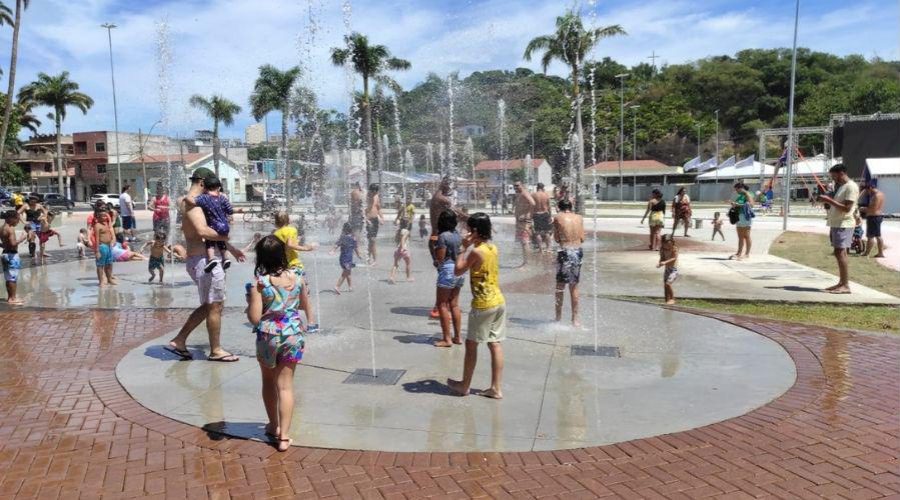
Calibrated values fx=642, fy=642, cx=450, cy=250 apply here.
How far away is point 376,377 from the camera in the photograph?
5.33m

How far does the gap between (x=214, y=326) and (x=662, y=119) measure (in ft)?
259

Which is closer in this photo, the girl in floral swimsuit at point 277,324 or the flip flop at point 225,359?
the girl in floral swimsuit at point 277,324

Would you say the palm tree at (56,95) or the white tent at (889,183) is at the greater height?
the palm tree at (56,95)

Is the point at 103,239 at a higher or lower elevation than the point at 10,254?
higher

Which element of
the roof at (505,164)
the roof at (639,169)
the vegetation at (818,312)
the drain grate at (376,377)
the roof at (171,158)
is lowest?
the drain grate at (376,377)

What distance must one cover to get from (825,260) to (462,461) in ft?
38.7

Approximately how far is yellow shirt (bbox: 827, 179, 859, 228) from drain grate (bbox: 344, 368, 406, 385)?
6.78 m

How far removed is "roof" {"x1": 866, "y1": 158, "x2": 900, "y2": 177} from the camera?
29.5 metres

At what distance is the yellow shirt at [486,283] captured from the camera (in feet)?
15.3

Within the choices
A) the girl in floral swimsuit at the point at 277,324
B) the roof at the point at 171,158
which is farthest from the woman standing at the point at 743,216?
the roof at the point at 171,158

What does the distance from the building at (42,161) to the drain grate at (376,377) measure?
3397 inches

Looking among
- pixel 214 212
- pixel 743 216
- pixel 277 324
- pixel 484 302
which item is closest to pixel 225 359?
pixel 214 212

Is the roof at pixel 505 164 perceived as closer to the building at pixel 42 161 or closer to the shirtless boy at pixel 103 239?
the shirtless boy at pixel 103 239

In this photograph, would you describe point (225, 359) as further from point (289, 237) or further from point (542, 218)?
point (542, 218)
